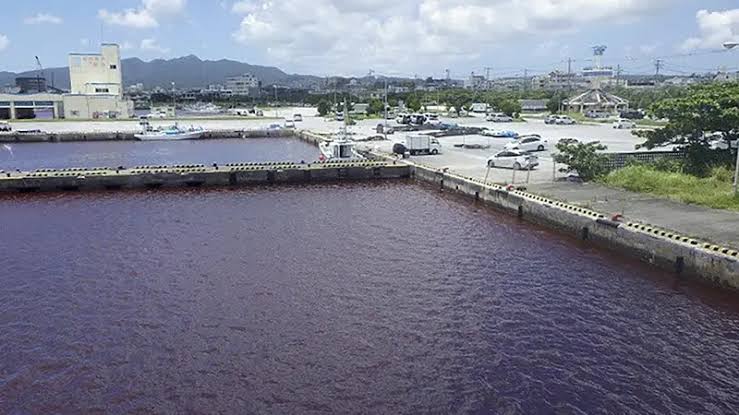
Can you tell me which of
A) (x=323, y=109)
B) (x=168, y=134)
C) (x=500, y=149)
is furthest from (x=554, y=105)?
(x=168, y=134)

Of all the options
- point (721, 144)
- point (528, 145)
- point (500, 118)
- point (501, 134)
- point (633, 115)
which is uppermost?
point (633, 115)

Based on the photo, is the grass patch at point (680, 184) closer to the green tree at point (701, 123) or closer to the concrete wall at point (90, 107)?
the green tree at point (701, 123)

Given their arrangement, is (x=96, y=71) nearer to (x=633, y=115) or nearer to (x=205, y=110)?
(x=205, y=110)

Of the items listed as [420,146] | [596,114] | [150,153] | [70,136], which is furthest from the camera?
[596,114]

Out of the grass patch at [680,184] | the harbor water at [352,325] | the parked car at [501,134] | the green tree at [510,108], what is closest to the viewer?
the harbor water at [352,325]

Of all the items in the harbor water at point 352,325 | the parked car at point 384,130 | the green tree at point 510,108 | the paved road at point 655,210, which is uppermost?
the green tree at point 510,108

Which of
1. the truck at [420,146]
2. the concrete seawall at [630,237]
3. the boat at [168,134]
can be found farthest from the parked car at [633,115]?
the concrete seawall at [630,237]

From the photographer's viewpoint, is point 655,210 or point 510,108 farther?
point 510,108

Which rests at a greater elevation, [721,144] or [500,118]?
[500,118]

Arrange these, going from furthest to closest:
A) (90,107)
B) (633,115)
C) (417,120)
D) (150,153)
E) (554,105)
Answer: (554,105), (90,107), (633,115), (417,120), (150,153)
